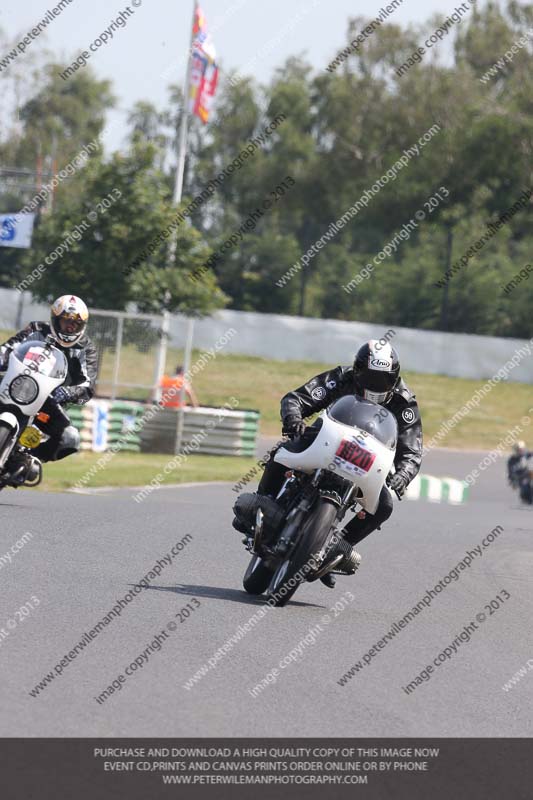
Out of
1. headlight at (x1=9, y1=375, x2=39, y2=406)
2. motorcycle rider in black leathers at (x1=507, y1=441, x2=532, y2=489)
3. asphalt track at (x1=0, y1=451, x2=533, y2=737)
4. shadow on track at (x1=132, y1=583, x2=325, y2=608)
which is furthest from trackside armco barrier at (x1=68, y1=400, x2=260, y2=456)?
shadow on track at (x1=132, y1=583, x2=325, y2=608)

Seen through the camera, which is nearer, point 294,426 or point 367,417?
point 367,417

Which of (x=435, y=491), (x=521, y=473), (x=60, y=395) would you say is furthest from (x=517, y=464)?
(x=60, y=395)

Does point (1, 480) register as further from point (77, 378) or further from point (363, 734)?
point (363, 734)

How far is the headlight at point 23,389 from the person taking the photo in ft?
34.7

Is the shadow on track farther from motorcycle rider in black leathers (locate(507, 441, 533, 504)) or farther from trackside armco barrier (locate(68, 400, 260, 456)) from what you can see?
motorcycle rider in black leathers (locate(507, 441, 533, 504))

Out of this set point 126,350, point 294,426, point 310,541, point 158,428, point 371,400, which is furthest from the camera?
point 126,350

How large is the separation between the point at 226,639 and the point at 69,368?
182 inches

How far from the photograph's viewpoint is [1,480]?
10953 millimetres

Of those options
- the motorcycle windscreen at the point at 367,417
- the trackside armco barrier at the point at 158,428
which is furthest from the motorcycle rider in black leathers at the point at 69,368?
the trackside armco barrier at the point at 158,428

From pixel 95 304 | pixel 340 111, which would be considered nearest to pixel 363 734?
pixel 95 304

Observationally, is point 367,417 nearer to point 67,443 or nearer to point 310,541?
point 310,541

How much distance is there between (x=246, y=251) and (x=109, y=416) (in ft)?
110

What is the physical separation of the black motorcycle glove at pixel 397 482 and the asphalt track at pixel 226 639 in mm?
750

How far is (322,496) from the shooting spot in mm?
8078
